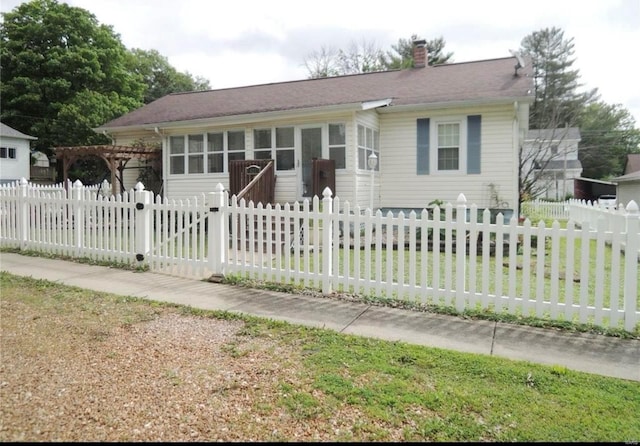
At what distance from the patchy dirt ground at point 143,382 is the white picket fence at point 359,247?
1.90 metres

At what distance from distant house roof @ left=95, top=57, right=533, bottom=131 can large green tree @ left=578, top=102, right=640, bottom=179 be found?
39745 mm

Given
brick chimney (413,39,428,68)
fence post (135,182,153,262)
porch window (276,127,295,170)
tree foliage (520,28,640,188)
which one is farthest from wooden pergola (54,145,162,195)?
tree foliage (520,28,640,188)

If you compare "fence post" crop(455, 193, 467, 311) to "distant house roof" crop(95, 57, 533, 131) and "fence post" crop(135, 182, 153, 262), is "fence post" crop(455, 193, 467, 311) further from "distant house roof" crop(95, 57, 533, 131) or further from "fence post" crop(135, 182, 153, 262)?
"distant house roof" crop(95, 57, 533, 131)

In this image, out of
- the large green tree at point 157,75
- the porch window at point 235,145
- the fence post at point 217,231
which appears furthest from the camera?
the large green tree at point 157,75

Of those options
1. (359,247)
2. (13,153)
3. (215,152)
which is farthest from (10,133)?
(359,247)

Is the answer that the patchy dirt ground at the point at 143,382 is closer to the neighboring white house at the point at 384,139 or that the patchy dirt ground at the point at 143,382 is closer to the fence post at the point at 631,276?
the fence post at the point at 631,276

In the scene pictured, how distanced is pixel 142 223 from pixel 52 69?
28.3m

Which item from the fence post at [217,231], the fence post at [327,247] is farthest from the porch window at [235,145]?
the fence post at [327,247]

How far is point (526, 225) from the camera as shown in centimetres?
502

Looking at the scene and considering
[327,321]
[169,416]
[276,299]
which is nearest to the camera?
[169,416]

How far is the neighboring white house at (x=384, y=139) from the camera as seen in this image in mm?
12891

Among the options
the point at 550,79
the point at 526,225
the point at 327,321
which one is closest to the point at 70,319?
the point at 327,321

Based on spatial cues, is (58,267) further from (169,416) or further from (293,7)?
(293,7)

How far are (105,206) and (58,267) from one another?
126cm
